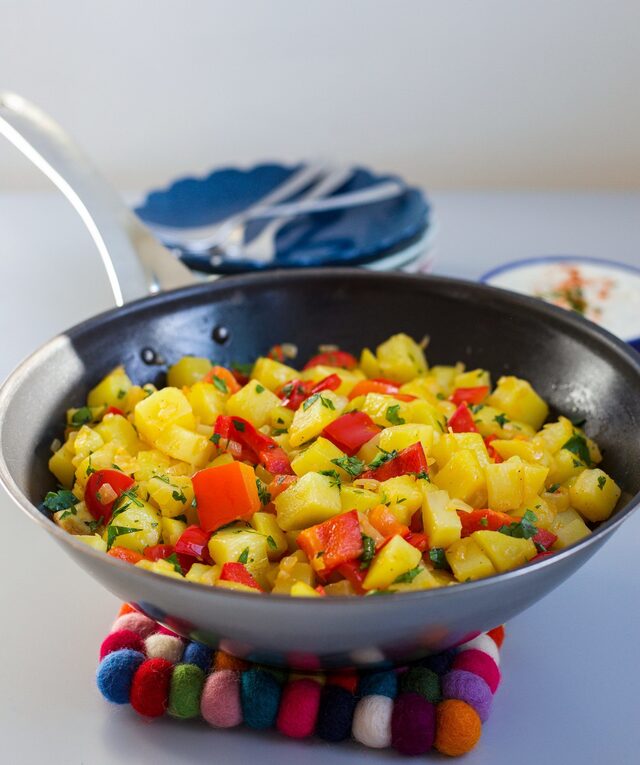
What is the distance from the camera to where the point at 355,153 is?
4.22 meters

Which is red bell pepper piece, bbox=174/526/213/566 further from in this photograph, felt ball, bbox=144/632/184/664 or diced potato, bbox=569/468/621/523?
diced potato, bbox=569/468/621/523

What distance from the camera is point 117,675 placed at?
1.39 m

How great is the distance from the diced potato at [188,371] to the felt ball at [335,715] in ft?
2.49

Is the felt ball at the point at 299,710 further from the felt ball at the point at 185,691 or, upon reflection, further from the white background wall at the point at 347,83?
the white background wall at the point at 347,83

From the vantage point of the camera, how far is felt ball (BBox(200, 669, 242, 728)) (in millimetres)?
1342

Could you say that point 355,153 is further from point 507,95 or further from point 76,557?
point 76,557

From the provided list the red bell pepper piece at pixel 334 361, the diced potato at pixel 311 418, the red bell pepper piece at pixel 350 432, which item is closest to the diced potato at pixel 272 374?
the red bell pepper piece at pixel 334 361

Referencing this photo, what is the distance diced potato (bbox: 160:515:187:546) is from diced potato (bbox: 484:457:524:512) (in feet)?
1.50

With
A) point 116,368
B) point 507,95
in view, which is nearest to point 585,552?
point 116,368

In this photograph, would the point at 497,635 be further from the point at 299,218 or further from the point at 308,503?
the point at 299,218

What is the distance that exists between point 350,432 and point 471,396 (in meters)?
0.35

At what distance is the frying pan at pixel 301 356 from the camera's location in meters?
1.17

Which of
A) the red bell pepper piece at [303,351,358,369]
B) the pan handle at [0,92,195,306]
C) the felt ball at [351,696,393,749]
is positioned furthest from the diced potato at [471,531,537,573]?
the pan handle at [0,92,195,306]

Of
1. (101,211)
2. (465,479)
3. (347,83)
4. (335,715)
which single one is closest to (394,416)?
(465,479)
